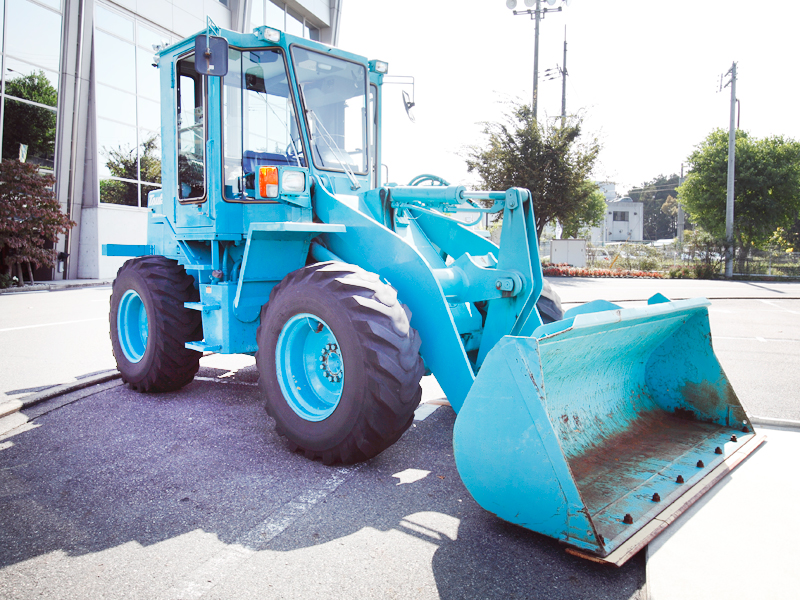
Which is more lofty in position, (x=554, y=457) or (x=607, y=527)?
(x=554, y=457)

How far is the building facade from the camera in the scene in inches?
683

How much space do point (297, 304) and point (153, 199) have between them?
3.36 meters

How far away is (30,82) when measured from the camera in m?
17.6

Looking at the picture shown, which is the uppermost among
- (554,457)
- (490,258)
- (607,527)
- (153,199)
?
(153,199)

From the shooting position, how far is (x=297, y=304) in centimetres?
366

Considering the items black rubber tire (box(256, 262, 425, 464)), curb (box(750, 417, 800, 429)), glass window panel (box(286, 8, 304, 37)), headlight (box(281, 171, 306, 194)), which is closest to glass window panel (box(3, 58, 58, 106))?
glass window panel (box(286, 8, 304, 37))

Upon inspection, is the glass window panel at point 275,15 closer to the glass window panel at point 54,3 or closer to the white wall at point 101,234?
the glass window panel at point 54,3

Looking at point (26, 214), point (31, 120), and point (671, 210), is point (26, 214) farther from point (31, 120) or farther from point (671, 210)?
point (671, 210)

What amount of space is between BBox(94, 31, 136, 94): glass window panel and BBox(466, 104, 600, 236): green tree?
14734 mm

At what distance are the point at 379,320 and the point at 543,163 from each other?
23873 millimetres

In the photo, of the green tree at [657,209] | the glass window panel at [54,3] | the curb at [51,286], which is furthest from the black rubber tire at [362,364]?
→ the green tree at [657,209]

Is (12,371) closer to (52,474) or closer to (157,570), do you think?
(52,474)

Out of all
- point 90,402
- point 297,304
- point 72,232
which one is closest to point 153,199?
point 90,402

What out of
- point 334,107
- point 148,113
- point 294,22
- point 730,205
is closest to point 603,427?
point 334,107
